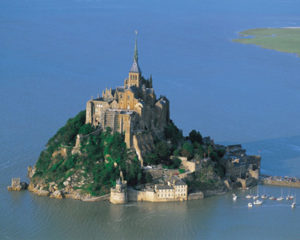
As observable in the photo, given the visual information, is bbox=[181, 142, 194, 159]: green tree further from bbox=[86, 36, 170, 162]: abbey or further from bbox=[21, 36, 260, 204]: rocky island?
bbox=[86, 36, 170, 162]: abbey

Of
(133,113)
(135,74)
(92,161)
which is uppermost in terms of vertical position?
(135,74)

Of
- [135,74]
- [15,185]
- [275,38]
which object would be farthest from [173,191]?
[275,38]

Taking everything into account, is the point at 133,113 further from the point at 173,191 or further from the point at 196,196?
the point at 196,196

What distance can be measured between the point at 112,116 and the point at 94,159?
3.21m

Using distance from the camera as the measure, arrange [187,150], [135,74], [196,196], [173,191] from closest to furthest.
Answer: [173,191] < [196,196] < [187,150] < [135,74]

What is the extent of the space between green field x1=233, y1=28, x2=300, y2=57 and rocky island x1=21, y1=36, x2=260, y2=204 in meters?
50.7

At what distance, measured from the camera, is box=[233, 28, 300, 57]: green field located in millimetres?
103062

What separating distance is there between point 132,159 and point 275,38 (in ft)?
225

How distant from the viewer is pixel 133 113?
1908 inches

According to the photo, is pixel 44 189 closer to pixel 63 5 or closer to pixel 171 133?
pixel 171 133

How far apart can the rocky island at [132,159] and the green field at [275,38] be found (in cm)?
5067

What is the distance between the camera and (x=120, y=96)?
50.0 meters

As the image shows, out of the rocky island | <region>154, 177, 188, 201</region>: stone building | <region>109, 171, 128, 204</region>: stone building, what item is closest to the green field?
the rocky island

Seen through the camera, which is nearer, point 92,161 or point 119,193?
point 119,193
